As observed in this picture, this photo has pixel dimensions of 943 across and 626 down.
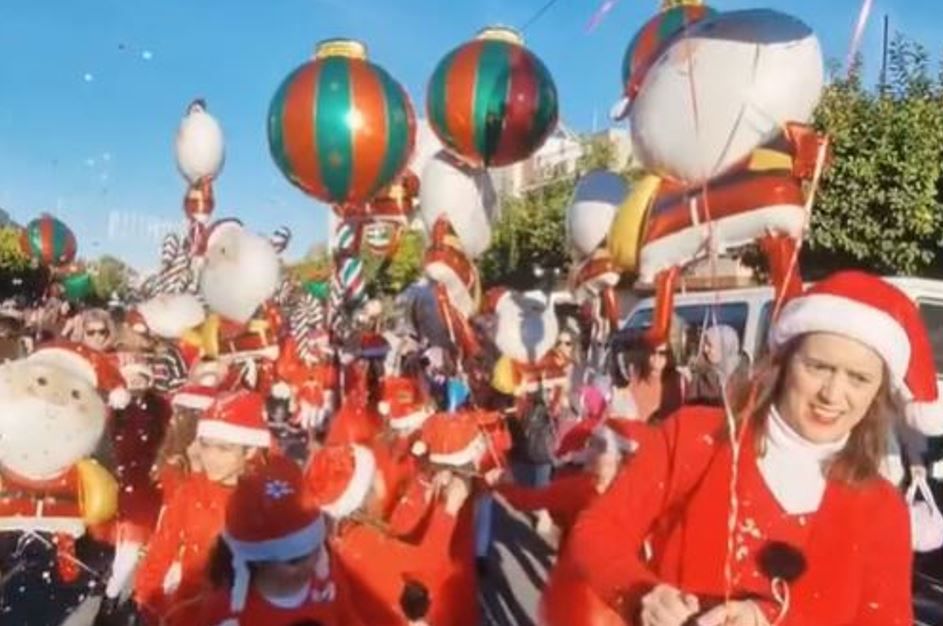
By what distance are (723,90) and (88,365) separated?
8.82 ft

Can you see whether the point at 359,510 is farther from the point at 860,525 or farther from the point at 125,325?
the point at 125,325

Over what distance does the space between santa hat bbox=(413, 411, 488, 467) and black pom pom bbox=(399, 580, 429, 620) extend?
0.84m

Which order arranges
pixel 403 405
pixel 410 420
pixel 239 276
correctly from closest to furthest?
pixel 410 420
pixel 403 405
pixel 239 276

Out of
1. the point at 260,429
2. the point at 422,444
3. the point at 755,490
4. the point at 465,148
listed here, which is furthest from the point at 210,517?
the point at 465,148

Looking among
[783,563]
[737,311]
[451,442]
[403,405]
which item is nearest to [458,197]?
[403,405]

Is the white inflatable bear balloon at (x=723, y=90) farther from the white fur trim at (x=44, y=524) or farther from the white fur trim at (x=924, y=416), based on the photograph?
the white fur trim at (x=44, y=524)

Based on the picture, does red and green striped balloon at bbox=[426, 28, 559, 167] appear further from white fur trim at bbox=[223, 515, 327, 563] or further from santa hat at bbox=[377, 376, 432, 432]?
white fur trim at bbox=[223, 515, 327, 563]

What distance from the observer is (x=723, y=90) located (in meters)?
4.51

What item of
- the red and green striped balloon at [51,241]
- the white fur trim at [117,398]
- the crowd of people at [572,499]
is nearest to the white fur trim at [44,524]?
the crowd of people at [572,499]

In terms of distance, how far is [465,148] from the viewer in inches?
319

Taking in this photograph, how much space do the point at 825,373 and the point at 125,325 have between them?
391 inches

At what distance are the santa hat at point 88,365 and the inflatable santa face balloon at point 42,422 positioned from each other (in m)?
0.19

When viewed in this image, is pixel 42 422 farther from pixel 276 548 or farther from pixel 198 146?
pixel 198 146

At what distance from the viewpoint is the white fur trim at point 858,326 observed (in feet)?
8.70
